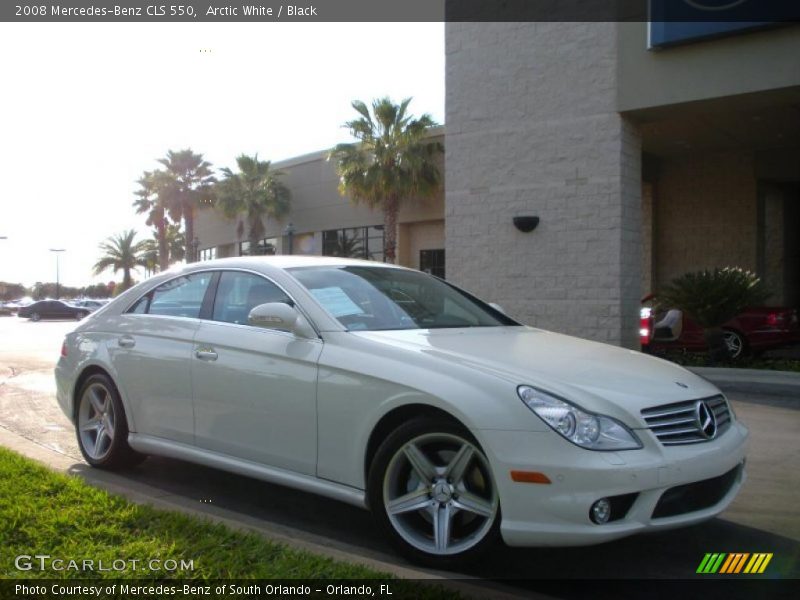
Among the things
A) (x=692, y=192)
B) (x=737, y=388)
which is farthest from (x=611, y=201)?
(x=692, y=192)

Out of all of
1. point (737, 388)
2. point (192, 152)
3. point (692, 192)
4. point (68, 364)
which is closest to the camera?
point (68, 364)

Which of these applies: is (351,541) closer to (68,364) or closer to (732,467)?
(732,467)

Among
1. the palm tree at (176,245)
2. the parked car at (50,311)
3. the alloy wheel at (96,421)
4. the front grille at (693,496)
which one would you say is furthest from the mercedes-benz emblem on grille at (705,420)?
the palm tree at (176,245)

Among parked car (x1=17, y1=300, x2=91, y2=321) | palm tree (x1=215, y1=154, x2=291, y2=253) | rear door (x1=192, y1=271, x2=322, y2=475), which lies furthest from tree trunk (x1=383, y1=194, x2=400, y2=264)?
parked car (x1=17, y1=300, x2=91, y2=321)

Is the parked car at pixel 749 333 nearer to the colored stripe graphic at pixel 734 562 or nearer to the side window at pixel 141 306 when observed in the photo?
the colored stripe graphic at pixel 734 562

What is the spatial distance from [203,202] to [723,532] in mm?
38705

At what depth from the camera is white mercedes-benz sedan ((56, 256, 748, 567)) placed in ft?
10.3

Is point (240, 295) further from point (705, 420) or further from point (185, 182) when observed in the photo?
point (185, 182)

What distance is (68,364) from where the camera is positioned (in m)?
5.56

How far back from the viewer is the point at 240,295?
15.3 ft

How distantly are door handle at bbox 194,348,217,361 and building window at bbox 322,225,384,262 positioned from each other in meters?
24.3

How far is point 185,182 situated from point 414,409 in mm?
39221

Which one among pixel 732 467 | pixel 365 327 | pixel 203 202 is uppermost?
pixel 203 202

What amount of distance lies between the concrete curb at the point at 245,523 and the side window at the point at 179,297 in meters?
1.11
